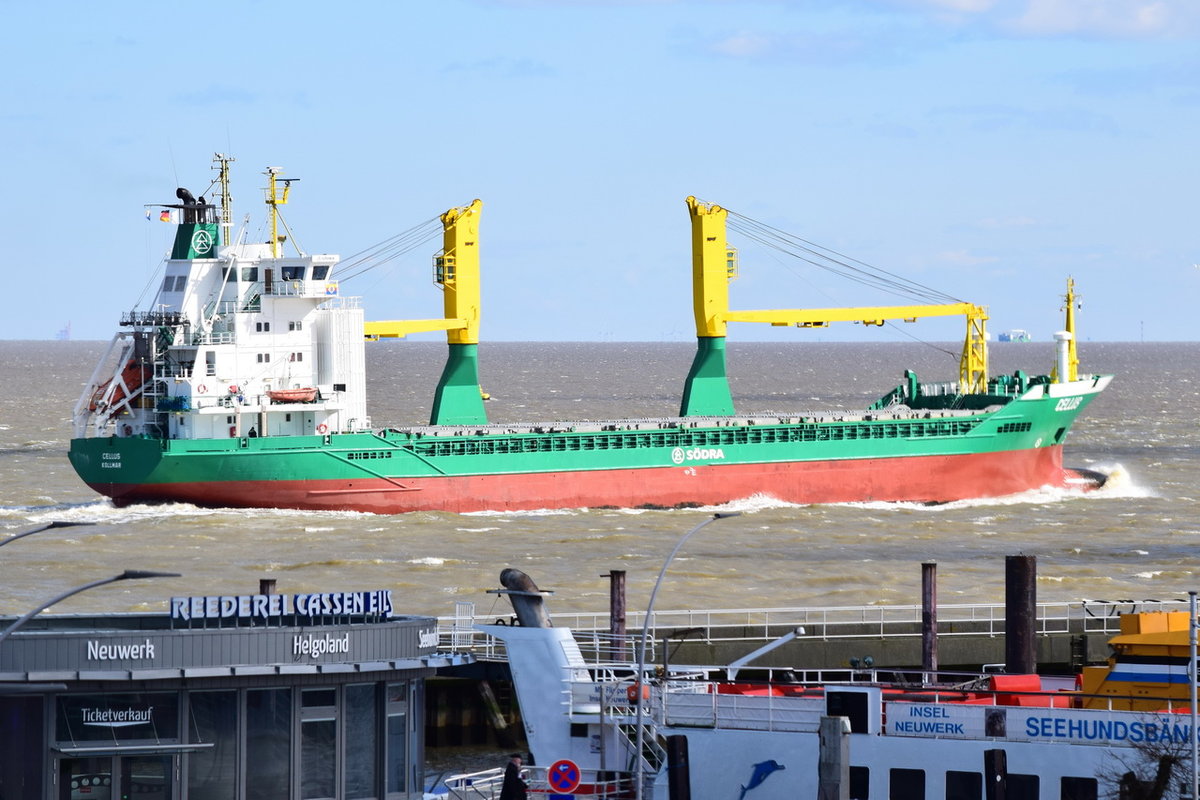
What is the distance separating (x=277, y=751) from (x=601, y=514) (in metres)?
43.3

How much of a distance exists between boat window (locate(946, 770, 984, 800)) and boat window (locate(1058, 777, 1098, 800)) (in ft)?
3.06

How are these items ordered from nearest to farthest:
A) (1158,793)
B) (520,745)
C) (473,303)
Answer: (1158,793) → (520,745) → (473,303)

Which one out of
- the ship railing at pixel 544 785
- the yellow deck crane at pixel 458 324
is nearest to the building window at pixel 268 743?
the ship railing at pixel 544 785

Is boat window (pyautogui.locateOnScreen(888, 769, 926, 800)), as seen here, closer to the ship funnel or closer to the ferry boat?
the ferry boat

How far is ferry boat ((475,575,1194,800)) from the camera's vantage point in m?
21.8

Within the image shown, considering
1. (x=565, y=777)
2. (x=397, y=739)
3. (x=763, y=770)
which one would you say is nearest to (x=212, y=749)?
(x=397, y=739)

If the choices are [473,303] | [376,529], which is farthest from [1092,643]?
[473,303]

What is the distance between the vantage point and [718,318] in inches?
2864

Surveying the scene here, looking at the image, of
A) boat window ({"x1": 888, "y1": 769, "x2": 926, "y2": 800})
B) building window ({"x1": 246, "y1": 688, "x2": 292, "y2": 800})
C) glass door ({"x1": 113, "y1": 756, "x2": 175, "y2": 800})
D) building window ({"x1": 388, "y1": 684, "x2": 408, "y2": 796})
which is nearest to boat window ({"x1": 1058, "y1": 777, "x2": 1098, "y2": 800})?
boat window ({"x1": 888, "y1": 769, "x2": 926, "y2": 800})

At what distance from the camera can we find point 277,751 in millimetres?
21000

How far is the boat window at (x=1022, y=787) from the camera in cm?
2219

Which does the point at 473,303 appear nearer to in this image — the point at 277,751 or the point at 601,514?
the point at 601,514

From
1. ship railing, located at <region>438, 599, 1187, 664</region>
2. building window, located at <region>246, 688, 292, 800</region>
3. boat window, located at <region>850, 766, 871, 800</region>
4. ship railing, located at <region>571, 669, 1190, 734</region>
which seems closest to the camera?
building window, located at <region>246, 688, 292, 800</region>

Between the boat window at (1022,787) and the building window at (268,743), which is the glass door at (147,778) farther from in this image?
the boat window at (1022,787)
